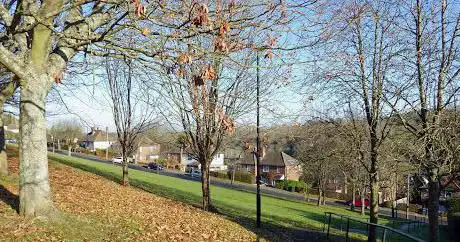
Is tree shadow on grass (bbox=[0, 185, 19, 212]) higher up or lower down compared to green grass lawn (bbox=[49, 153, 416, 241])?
higher up

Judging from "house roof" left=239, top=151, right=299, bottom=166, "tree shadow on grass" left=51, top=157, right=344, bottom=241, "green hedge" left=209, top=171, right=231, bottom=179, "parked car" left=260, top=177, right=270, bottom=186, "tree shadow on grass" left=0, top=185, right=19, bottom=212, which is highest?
"tree shadow on grass" left=0, top=185, right=19, bottom=212

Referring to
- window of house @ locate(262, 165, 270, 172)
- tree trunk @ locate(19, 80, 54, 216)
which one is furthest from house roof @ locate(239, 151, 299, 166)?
tree trunk @ locate(19, 80, 54, 216)

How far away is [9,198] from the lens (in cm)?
931

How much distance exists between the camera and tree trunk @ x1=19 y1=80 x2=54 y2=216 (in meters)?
7.71

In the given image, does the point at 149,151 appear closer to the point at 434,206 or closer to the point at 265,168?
the point at 265,168

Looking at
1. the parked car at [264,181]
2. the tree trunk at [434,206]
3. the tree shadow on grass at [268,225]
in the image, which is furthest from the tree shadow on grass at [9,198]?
the parked car at [264,181]

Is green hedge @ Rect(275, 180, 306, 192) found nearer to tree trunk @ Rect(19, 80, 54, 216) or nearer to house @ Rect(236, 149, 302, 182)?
house @ Rect(236, 149, 302, 182)

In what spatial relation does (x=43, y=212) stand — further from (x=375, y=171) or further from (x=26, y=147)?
(x=375, y=171)

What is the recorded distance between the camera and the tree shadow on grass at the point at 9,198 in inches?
341

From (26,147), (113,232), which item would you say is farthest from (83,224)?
(26,147)

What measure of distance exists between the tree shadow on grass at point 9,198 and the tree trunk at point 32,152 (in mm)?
731

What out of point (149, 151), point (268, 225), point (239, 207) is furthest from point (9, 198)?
point (149, 151)

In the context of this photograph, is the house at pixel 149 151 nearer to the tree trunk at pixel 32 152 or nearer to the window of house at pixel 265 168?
the window of house at pixel 265 168

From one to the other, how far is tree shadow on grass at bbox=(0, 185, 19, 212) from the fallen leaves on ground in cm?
10
